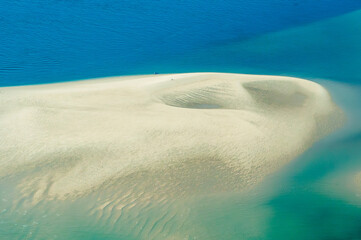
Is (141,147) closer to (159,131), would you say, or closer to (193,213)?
(159,131)

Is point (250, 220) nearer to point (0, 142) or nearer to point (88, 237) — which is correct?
point (88, 237)

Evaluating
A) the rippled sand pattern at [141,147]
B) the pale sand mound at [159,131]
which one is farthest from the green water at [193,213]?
the pale sand mound at [159,131]

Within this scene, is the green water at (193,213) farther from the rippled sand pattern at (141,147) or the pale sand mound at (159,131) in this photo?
the pale sand mound at (159,131)

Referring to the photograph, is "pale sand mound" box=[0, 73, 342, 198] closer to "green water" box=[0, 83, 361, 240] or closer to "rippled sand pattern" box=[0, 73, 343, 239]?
"rippled sand pattern" box=[0, 73, 343, 239]

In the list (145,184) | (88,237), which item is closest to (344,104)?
(145,184)

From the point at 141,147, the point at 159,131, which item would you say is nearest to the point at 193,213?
the point at 141,147

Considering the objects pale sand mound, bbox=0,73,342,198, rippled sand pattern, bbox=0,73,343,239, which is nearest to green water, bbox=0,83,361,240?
rippled sand pattern, bbox=0,73,343,239

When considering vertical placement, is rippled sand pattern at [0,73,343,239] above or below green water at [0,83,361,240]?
above
